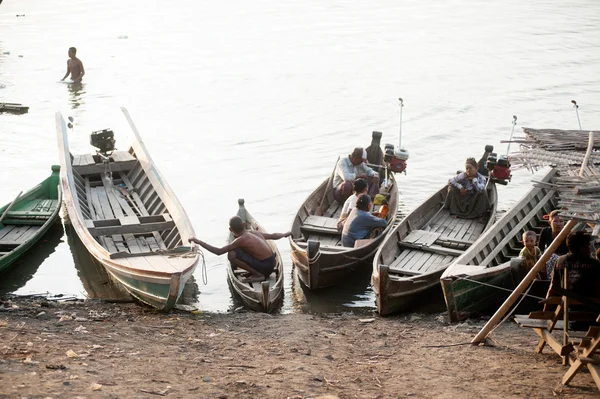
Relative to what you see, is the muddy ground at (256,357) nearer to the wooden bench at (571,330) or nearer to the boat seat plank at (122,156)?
the wooden bench at (571,330)

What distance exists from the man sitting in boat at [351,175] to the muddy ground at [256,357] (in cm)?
370

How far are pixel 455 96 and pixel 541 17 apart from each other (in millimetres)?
19453

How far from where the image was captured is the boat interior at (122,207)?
13.4 meters

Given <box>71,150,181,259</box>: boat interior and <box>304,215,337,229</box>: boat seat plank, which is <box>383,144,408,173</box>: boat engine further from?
<box>71,150,181,259</box>: boat interior

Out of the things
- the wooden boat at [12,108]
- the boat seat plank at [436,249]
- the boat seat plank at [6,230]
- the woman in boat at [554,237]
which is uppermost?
the wooden boat at [12,108]

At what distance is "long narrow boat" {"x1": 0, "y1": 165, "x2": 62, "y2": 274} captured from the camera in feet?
46.4

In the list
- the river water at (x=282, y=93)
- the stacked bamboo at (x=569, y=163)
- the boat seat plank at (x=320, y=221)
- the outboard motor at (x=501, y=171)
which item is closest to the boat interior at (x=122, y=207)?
the river water at (x=282, y=93)

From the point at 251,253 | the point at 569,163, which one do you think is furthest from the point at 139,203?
the point at 569,163

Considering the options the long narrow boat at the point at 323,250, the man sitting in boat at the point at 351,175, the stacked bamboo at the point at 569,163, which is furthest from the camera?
the man sitting in boat at the point at 351,175

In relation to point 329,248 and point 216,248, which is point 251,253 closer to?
point 216,248

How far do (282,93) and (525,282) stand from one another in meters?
21.8

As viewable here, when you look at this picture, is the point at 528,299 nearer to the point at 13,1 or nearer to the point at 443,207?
the point at 443,207

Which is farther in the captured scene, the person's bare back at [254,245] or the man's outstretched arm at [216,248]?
the person's bare back at [254,245]

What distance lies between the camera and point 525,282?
30.1ft
